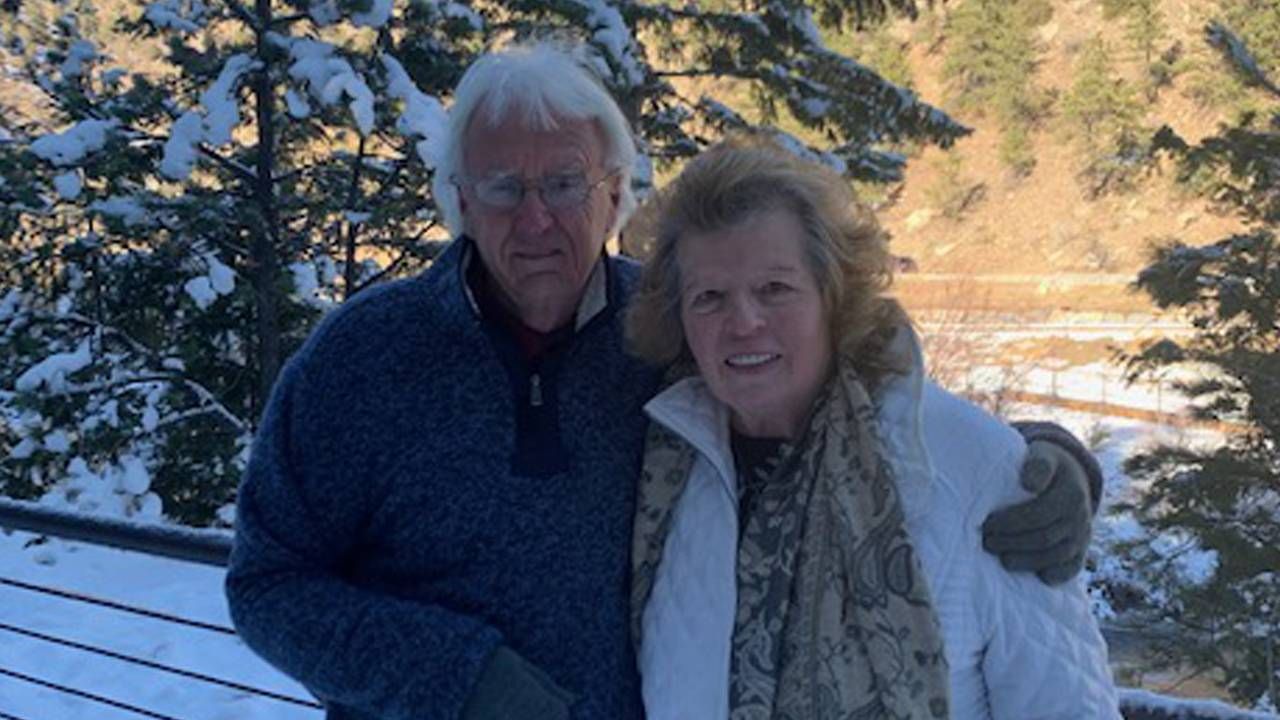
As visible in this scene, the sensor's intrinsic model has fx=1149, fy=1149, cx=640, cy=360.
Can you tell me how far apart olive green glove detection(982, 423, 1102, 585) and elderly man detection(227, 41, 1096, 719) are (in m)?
0.05

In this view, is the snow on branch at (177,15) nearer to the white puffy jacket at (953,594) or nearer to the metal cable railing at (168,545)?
the metal cable railing at (168,545)

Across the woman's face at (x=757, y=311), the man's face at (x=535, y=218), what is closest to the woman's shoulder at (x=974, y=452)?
the woman's face at (x=757, y=311)

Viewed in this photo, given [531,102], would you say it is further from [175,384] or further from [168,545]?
[175,384]

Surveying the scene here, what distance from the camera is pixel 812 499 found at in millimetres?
1438

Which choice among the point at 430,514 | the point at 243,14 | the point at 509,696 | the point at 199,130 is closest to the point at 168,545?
the point at 430,514

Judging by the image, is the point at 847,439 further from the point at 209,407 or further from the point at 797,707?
the point at 209,407

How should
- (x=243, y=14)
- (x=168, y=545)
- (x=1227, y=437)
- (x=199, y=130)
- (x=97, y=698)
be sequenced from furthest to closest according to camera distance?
1. (x=1227, y=437)
2. (x=243, y=14)
3. (x=199, y=130)
4. (x=97, y=698)
5. (x=168, y=545)

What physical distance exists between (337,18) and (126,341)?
3.30 meters

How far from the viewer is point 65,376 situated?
795 centimetres

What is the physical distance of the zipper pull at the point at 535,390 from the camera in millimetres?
1497

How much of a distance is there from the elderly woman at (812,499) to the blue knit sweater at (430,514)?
67mm

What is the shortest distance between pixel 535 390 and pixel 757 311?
0.31 metres

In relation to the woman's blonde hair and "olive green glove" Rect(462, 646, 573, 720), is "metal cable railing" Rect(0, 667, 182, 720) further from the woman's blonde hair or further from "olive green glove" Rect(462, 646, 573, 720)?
the woman's blonde hair

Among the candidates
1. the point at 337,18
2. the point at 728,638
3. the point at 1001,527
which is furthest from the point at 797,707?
the point at 337,18
